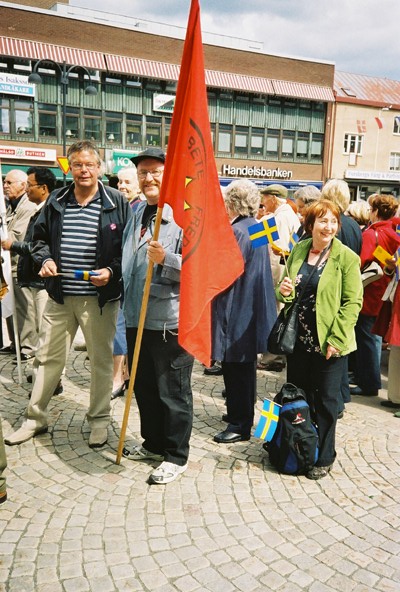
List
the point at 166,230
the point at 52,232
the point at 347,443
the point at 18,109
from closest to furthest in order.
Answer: the point at 166,230 → the point at 52,232 → the point at 347,443 → the point at 18,109

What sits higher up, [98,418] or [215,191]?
[215,191]

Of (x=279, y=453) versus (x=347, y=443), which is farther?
(x=347, y=443)

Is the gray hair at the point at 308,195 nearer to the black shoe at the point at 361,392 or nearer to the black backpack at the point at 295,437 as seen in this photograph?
the black shoe at the point at 361,392

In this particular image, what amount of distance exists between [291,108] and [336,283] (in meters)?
34.2

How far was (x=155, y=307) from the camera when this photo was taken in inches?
138

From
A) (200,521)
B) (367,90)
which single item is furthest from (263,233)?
(367,90)

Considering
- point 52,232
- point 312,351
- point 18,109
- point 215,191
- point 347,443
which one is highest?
point 18,109

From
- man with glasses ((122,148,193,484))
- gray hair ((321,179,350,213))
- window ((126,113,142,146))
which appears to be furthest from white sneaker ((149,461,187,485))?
window ((126,113,142,146))

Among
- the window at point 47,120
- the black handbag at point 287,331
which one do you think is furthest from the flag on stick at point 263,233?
the window at point 47,120

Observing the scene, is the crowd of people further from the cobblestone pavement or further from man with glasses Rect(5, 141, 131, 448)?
the cobblestone pavement

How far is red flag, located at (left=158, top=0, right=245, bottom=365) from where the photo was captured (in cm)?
310

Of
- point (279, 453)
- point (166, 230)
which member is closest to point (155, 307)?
point (166, 230)

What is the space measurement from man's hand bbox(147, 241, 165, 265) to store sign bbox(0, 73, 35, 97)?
86.5 ft

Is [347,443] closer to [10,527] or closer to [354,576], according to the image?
[354,576]
